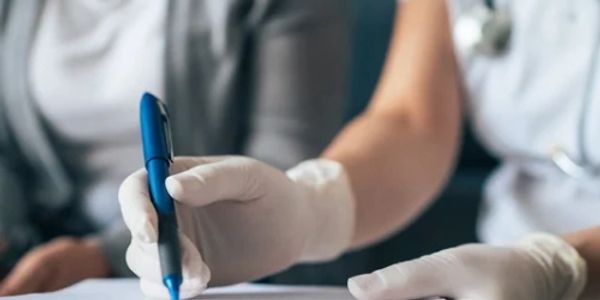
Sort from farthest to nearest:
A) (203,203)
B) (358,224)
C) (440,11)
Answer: (440,11) → (358,224) → (203,203)

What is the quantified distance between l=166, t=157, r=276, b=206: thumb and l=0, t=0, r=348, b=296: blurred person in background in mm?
307

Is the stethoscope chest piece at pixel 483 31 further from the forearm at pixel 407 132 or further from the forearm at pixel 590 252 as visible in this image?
the forearm at pixel 590 252

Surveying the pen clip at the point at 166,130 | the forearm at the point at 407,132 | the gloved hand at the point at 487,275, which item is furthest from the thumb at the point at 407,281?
the forearm at the point at 407,132

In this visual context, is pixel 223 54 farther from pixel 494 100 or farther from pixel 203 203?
pixel 203 203

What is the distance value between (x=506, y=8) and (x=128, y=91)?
32 centimetres

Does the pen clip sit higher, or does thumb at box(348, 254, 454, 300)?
the pen clip

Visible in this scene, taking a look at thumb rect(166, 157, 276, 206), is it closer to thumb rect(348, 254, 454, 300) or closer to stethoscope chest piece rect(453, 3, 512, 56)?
thumb rect(348, 254, 454, 300)

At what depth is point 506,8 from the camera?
82 centimetres

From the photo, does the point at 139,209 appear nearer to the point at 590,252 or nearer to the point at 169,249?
the point at 169,249

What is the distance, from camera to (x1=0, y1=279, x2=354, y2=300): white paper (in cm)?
52

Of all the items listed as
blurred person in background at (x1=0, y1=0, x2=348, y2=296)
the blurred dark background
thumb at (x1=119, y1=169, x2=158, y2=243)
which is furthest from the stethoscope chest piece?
thumb at (x1=119, y1=169, x2=158, y2=243)

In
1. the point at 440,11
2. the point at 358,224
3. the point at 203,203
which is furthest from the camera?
the point at 440,11

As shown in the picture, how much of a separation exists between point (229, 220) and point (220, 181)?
0.04 m

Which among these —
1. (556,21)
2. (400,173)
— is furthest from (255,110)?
(556,21)
